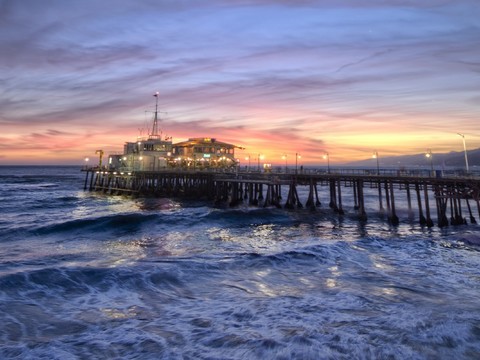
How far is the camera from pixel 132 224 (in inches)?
1229

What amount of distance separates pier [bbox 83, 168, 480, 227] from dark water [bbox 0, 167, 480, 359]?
5.12m

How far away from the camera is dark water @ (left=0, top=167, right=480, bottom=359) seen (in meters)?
8.76

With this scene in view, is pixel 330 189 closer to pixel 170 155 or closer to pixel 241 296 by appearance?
pixel 241 296

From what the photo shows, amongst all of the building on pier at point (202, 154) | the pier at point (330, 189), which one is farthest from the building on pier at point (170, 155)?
the pier at point (330, 189)

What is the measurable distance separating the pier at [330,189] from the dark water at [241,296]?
202 inches

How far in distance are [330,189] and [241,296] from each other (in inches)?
1142

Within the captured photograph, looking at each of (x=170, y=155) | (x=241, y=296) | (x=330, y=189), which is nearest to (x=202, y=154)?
(x=170, y=155)

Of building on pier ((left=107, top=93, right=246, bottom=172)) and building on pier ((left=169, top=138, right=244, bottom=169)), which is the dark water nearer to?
building on pier ((left=107, top=93, right=246, bottom=172))

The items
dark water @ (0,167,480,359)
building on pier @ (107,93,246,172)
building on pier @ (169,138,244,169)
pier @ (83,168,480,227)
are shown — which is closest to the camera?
dark water @ (0,167,480,359)

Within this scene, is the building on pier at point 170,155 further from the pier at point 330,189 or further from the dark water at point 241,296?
the dark water at point 241,296

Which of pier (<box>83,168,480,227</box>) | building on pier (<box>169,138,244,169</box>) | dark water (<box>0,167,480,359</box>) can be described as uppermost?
building on pier (<box>169,138,244,169</box>)

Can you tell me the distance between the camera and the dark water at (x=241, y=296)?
8758 millimetres

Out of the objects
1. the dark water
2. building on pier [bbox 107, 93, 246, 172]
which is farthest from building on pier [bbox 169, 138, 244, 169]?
the dark water

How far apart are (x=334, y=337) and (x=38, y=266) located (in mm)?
15216
